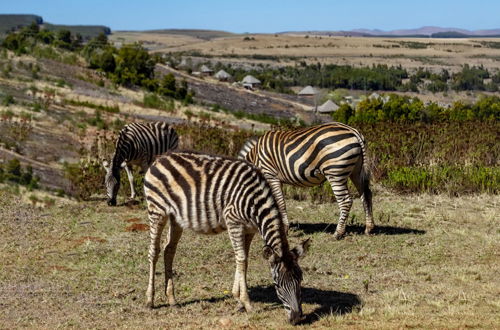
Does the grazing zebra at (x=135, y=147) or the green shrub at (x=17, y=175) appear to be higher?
the grazing zebra at (x=135, y=147)

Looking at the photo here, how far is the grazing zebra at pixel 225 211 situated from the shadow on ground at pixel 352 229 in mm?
5572

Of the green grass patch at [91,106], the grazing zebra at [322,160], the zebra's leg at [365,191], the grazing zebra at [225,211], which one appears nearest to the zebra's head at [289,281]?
the grazing zebra at [225,211]

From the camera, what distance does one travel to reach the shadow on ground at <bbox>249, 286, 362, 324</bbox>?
32.7ft

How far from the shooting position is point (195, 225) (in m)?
10.1

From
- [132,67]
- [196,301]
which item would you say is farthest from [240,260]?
[132,67]

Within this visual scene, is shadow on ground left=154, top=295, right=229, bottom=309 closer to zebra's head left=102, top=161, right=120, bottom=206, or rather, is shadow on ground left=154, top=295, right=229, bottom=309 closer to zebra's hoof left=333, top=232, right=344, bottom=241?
zebra's hoof left=333, top=232, right=344, bottom=241

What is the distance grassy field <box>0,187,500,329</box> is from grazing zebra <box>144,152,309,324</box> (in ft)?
1.79

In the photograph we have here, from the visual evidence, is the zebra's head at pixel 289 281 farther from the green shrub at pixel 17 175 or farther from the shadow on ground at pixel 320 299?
the green shrub at pixel 17 175

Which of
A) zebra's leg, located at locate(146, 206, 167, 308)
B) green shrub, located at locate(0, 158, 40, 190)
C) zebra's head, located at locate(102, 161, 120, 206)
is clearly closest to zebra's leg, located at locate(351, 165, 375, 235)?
zebra's leg, located at locate(146, 206, 167, 308)

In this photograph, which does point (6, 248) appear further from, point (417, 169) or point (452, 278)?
point (417, 169)

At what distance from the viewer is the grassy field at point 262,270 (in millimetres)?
9891

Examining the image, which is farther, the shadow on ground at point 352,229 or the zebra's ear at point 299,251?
the shadow on ground at point 352,229

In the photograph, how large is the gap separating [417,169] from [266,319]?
11876mm

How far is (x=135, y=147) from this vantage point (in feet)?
63.5
